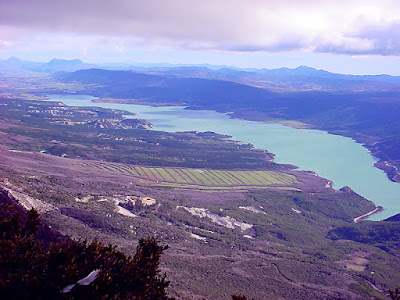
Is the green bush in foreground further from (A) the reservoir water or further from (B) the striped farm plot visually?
(A) the reservoir water

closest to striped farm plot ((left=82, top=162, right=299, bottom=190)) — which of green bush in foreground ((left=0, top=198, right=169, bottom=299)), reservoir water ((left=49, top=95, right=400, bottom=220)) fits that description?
reservoir water ((left=49, top=95, right=400, bottom=220))

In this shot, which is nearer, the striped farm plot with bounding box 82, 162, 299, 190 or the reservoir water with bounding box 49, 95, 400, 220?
the striped farm plot with bounding box 82, 162, 299, 190

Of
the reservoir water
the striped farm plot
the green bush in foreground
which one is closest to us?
the green bush in foreground

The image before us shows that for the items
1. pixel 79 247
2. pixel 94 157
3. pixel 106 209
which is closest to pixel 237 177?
pixel 94 157

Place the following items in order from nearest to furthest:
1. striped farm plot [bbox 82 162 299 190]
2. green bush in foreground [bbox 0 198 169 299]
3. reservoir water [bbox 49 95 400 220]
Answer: green bush in foreground [bbox 0 198 169 299] < striped farm plot [bbox 82 162 299 190] < reservoir water [bbox 49 95 400 220]

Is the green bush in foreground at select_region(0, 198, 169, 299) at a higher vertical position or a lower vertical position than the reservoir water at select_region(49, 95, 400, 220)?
higher
